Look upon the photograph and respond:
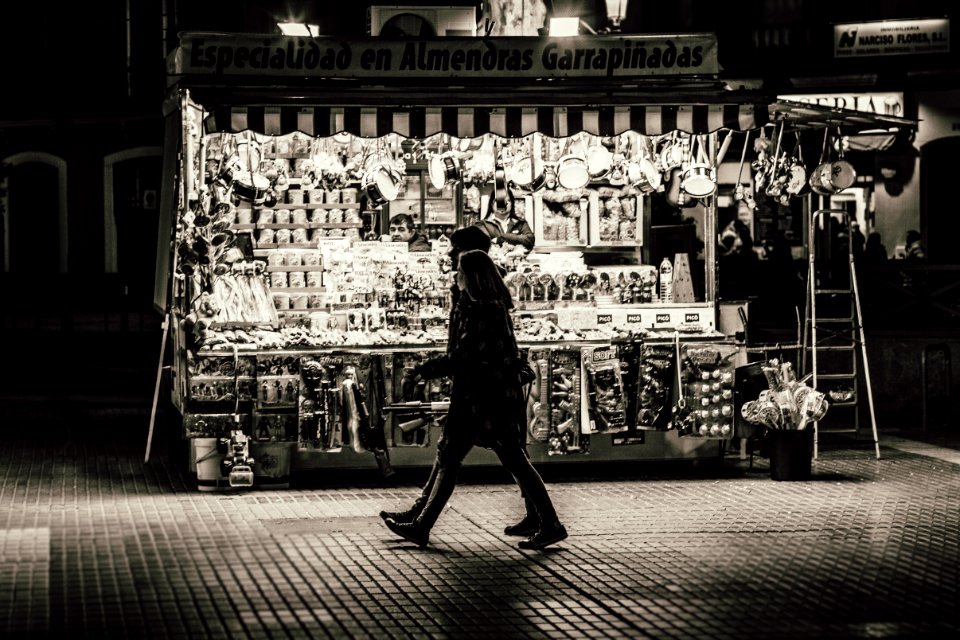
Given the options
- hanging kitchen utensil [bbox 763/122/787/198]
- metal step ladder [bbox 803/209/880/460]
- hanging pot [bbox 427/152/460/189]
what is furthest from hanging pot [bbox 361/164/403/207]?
metal step ladder [bbox 803/209/880/460]

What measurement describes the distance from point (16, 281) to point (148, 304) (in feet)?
20.9

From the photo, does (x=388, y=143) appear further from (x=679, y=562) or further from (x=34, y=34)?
(x=34, y=34)

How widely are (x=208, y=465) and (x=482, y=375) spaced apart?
9.95 feet

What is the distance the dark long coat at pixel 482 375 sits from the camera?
837 centimetres

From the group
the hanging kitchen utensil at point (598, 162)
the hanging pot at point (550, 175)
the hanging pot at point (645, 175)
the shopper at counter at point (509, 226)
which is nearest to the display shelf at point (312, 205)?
the shopper at counter at point (509, 226)

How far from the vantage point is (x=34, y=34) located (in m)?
32.3

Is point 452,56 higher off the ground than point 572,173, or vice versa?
point 452,56

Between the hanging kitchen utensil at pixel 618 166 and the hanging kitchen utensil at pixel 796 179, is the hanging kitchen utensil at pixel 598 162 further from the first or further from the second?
the hanging kitchen utensil at pixel 796 179

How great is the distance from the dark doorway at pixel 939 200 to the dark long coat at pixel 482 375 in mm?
18473

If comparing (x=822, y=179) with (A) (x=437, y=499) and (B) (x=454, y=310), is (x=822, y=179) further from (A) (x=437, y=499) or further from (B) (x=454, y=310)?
(A) (x=437, y=499)

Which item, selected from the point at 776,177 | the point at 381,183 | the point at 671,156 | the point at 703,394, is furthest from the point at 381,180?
the point at 776,177

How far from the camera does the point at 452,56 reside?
442 inches

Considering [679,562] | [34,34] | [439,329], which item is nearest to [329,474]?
[439,329]

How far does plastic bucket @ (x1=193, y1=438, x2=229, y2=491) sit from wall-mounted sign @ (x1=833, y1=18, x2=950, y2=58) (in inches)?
712
